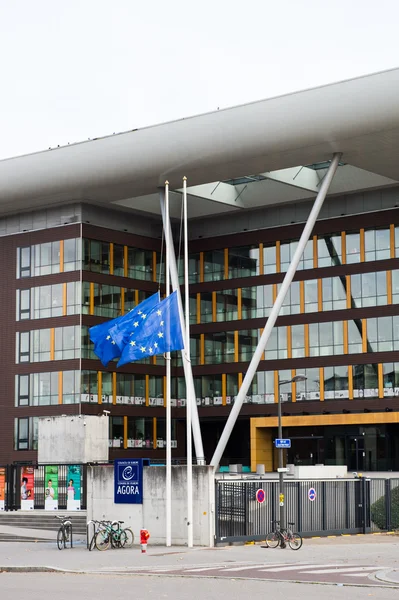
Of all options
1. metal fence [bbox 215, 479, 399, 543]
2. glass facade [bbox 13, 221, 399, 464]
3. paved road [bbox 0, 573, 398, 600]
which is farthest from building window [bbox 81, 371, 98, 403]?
paved road [bbox 0, 573, 398, 600]

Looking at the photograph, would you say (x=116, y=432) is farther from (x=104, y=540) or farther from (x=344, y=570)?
(x=344, y=570)

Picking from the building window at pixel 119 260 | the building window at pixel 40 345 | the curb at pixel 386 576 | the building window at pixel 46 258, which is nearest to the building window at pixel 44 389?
the building window at pixel 40 345

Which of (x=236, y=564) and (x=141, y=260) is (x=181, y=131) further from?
(x=236, y=564)

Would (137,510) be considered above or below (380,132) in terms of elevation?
below

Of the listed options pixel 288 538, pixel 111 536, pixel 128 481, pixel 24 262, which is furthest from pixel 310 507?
pixel 24 262

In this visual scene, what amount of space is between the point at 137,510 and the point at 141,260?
42609 mm

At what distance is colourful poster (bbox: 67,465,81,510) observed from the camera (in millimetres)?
45906

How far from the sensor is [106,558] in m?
29.3

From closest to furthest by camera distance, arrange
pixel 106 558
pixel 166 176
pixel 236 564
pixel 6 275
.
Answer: pixel 236 564
pixel 106 558
pixel 166 176
pixel 6 275

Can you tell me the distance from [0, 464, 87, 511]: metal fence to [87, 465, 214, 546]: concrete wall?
9188mm

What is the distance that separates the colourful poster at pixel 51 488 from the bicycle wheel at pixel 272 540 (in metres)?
14.7

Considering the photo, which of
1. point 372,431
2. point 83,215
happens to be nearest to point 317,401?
point 372,431

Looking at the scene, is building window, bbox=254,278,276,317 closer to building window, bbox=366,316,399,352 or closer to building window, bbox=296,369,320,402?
building window, bbox=296,369,320,402

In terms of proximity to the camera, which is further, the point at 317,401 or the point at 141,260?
the point at 141,260
